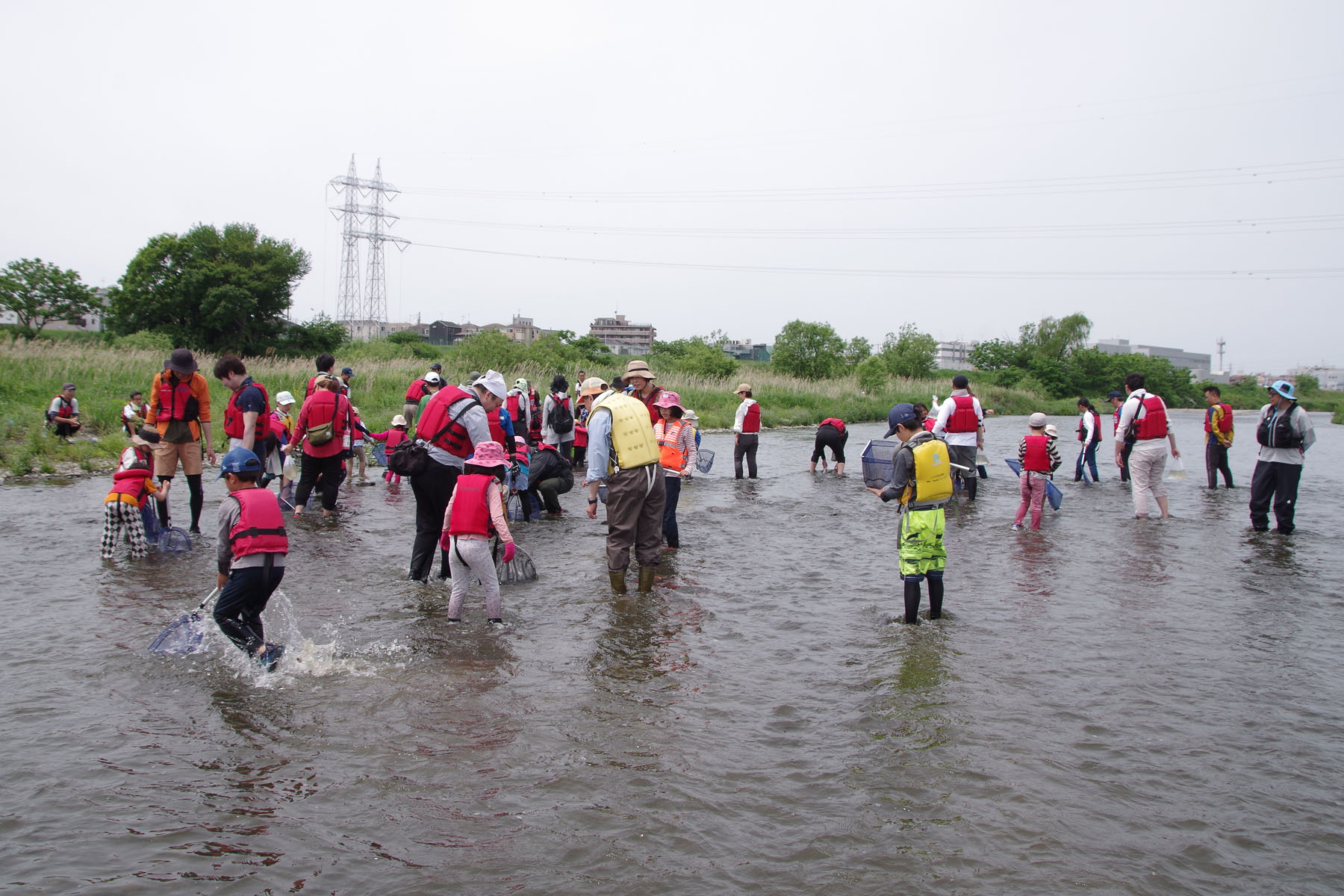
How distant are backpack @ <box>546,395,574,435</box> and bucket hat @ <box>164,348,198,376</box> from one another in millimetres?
5898

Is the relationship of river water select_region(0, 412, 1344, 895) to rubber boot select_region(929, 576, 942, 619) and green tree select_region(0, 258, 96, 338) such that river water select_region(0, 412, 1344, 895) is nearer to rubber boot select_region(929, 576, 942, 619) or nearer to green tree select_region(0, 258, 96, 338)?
rubber boot select_region(929, 576, 942, 619)

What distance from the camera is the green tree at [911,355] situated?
5881 cm

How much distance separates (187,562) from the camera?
8.43 meters

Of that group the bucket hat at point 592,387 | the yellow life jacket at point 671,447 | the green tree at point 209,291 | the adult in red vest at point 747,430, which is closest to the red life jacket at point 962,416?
the adult in red vest at point 747,430

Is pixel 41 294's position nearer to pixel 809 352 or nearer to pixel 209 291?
pixel 209 291

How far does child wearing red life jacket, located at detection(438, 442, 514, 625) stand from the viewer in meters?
6.31

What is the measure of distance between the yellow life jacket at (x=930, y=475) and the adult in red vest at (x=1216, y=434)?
1078 cm

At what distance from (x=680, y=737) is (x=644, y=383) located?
435cm

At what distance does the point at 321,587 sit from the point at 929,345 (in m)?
59.8

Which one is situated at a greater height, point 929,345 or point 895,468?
point 929,345

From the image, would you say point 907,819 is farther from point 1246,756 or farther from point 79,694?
point 79,694

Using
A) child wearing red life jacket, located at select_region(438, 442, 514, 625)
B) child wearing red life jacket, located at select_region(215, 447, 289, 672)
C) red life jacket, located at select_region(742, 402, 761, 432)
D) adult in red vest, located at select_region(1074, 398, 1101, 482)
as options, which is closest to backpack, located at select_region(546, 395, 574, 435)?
red life jacket, located at select_region(742, 402, 761, 432)

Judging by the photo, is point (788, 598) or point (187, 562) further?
point (187, 562)

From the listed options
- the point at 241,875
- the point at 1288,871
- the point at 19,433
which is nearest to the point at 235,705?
the point at 241,875
